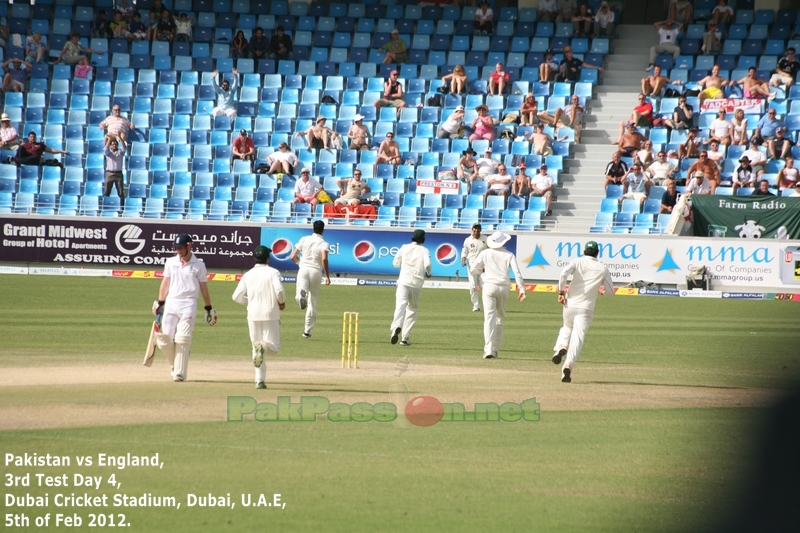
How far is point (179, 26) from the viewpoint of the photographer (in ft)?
122

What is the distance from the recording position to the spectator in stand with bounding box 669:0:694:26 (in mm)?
36312

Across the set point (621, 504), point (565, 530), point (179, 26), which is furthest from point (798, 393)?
point (179, 26)

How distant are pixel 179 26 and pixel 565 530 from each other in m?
33.1

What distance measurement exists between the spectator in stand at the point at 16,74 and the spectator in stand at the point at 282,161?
381 inches

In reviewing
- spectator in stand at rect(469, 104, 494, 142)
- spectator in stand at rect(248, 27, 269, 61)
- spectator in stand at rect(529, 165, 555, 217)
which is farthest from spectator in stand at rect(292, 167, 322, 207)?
spectator in stand at rect(248, 27, 269, 61)

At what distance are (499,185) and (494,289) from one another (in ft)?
52.5

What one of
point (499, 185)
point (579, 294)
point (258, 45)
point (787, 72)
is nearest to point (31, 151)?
point (258, 45)

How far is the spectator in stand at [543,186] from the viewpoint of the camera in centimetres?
3103

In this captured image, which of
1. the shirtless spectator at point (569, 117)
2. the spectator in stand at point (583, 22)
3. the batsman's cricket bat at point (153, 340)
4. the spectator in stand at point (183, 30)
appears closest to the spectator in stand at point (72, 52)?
the spectator in stand at point (183, 30)

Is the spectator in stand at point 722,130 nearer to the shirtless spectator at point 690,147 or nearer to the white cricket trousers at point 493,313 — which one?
the shirtless spectator at point 690,147

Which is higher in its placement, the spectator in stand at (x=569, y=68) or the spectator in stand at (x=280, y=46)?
the spectator in stand at (x=280, y=46)

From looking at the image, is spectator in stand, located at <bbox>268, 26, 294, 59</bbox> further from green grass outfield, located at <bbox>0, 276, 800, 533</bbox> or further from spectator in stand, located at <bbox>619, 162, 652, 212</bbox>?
green grass outfield, located at <bbox>0, 276, 800, 533</bbox>

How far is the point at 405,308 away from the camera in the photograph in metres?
17.1

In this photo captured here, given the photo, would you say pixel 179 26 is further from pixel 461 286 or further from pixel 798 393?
pixel 798 393
